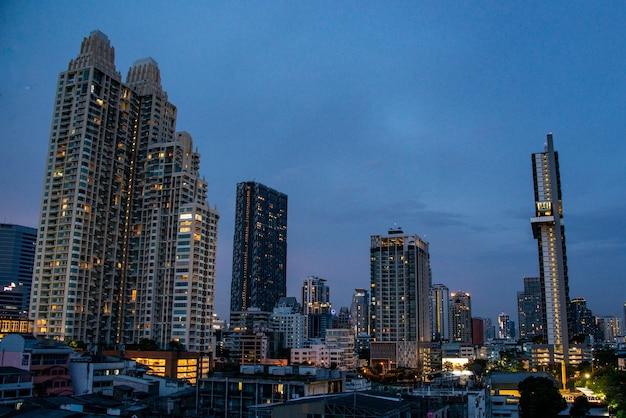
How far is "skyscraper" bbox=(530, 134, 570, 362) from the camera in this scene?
150 metres

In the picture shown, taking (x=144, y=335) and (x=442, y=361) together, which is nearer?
(x=144, y=335)

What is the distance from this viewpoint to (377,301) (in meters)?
182

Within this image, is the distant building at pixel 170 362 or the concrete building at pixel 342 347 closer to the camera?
the distant building at pixel 170 362

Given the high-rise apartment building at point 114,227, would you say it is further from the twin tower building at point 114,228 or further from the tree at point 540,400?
the tree at point 540,400

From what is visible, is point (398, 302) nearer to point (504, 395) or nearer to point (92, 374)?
point (504, 395)

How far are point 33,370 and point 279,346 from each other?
131 m

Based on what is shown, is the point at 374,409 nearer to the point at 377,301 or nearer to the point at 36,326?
the point at 36,326

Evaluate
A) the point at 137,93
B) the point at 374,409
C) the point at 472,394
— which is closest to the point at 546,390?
the point at 472,394

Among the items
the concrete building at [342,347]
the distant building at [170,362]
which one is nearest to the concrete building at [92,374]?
the distant building at [170,362]

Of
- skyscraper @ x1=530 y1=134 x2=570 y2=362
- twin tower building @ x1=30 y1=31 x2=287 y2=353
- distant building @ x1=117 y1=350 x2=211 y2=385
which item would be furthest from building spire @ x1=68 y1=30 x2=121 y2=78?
skyscraper @ x1=530 y1=134 x2=570 y2=362

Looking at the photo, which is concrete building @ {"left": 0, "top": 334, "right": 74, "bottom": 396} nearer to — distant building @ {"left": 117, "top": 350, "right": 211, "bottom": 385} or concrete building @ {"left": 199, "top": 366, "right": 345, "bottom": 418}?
concrete building @ {"left": 199, "top": 366, "right": 345, "bottom": 418}

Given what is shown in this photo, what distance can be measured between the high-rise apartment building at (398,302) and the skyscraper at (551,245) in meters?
38.6

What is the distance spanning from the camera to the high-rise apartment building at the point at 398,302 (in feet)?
575

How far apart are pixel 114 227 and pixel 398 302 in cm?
9530
